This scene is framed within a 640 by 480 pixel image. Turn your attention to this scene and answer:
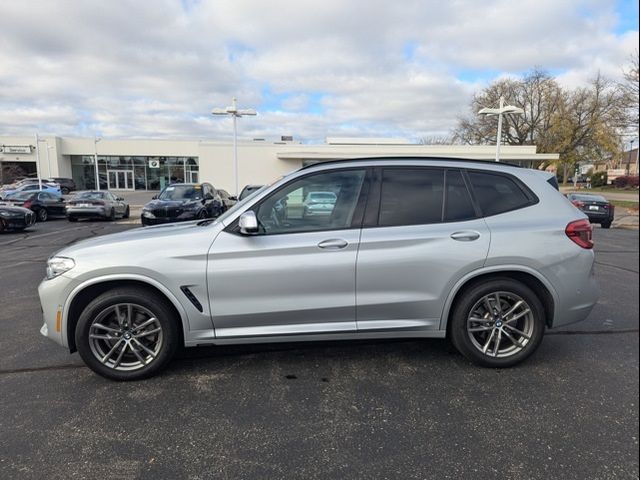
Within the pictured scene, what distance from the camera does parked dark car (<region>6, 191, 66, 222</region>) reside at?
18337 mm

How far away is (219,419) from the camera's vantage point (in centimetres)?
296

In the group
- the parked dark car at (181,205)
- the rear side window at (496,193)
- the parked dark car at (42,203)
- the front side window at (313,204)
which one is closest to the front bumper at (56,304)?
the front side window at (313,204)

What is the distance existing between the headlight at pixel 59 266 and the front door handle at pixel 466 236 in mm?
3116

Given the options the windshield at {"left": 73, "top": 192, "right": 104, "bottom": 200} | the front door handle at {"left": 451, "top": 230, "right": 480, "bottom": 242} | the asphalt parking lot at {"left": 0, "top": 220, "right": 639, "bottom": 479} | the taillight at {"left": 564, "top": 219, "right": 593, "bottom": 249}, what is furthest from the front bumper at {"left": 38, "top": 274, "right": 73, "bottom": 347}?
the windshield at {"left": 73, "top": 192, "right": 104, "bottom": 200}

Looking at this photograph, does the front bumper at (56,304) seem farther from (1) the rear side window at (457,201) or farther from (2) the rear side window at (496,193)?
(2) the rear side window at (496,193)

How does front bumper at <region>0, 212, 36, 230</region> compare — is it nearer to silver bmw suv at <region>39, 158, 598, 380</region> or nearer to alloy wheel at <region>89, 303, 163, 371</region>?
silver bmw suv at <region>39, 158, 598, 380</region>

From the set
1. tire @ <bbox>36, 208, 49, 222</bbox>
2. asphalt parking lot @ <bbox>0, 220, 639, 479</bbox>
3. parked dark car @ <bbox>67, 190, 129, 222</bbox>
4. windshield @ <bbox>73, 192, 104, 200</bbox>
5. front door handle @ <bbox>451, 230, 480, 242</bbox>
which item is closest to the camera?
asphalt parking lot @ <bbox>0, 220, 639, 479</bbox>

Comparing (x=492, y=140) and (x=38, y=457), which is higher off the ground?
(x=492, y=140)

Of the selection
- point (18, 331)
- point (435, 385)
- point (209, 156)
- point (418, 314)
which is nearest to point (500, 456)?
point (435, 385)

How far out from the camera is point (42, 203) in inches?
752

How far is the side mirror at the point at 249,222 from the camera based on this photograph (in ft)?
10.7

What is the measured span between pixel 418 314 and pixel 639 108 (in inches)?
1237

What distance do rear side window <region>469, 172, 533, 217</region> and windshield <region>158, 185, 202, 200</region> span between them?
1301 cm

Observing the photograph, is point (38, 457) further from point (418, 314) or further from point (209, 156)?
point (209, 156)
